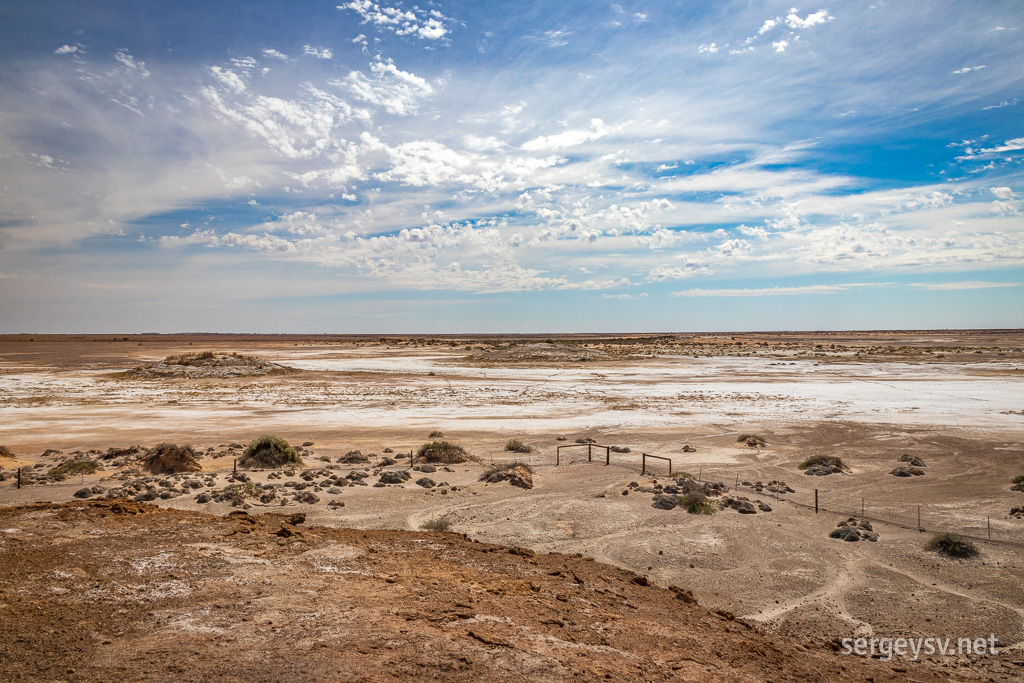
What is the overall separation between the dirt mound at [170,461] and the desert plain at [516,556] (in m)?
0.58

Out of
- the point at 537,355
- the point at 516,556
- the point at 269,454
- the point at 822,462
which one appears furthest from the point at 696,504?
the point at 537,355

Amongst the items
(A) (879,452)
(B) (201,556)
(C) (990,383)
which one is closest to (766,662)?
(B) (201,556)

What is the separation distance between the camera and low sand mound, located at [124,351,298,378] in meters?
53.8

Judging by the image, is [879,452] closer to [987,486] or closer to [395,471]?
[987,486]

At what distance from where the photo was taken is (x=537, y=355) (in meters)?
77.1

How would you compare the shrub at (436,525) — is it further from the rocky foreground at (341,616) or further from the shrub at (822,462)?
the shrub at (822,462)

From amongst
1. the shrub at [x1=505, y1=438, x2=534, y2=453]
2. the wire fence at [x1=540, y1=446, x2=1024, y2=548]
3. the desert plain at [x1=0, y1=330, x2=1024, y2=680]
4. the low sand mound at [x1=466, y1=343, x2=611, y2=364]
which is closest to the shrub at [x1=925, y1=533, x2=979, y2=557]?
the desert plain at [x1=0, y1=330, x2=1024, y2=680]

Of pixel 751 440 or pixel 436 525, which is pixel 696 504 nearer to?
pixel 436 525

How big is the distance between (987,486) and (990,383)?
34.7m

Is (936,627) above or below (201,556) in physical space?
below

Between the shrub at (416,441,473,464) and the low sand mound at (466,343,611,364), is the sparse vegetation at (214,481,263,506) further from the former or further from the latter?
the low sand mound at (466,343,611,364)

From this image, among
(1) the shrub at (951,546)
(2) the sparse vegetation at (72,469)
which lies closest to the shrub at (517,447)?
(1) the shrub at (951,546)

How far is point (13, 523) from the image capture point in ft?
38.0

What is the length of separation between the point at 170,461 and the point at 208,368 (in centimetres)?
4148
